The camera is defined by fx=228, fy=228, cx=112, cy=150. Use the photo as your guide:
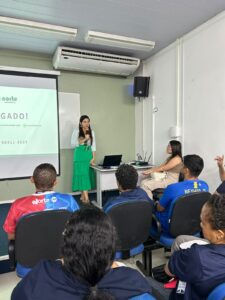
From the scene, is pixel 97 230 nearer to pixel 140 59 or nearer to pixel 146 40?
pixel 146 40

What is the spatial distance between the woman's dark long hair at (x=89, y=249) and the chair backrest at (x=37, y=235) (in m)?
0.83

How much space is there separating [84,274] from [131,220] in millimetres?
1081

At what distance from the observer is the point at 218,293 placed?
28.7 inches

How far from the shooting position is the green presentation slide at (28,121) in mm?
3793

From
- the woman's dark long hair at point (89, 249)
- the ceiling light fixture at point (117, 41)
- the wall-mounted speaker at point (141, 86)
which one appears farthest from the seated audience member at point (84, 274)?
the wall-mounted speaker at point (141, 86)

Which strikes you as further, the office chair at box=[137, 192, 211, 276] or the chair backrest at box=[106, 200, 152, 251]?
the office chair at box=[137, 192, 211, 276]

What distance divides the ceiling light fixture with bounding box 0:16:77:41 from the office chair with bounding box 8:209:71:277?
258 cm

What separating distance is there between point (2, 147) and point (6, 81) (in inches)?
43.2

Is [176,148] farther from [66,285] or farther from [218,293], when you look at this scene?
[66,285]

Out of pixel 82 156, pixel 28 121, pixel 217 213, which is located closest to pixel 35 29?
pixel 28 121

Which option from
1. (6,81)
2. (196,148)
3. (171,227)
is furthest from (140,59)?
(171,227)

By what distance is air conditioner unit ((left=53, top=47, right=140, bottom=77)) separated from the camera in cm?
376

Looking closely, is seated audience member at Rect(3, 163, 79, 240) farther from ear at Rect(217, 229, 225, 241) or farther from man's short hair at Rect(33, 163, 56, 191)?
ear at Rect(217, 229, 225, 241)

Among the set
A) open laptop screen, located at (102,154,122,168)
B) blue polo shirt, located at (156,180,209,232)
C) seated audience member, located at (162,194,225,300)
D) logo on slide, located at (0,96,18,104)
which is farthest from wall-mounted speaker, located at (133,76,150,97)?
seated audience member, located at (162,194,225,300)
